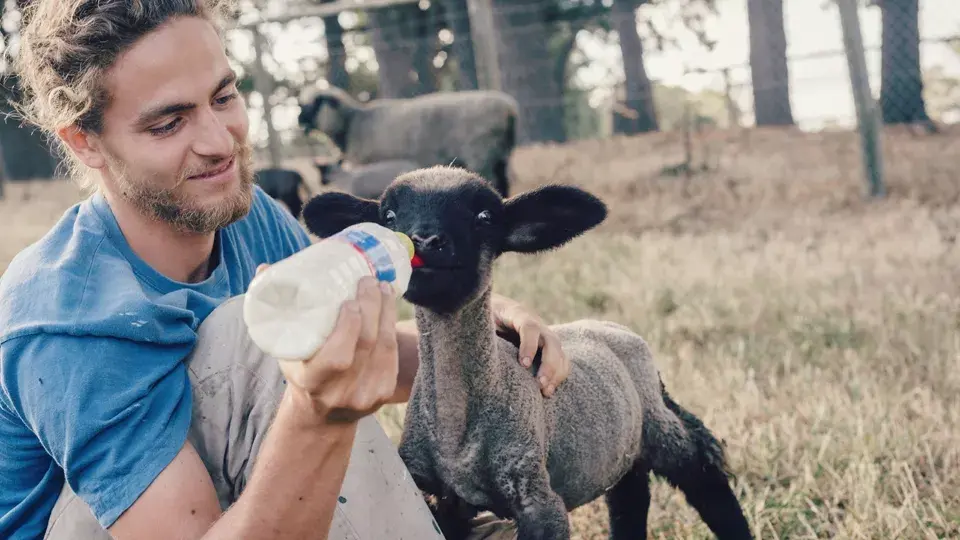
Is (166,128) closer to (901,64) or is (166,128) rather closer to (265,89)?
(265,89)

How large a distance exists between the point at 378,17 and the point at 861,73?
10.8m

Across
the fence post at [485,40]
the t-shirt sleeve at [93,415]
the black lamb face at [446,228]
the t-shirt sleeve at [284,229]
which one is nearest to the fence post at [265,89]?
the fence post at [485,40]

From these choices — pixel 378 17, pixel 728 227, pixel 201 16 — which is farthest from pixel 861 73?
pixel 378 17

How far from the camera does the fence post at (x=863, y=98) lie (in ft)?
27.5

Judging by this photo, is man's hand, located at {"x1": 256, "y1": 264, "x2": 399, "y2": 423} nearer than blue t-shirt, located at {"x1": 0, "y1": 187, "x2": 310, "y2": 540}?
Yes

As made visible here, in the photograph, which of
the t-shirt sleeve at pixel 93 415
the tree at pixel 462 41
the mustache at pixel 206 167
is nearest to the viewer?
the t-shirt sleeve at pixel 93 415

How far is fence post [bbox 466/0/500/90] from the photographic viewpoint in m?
10.5

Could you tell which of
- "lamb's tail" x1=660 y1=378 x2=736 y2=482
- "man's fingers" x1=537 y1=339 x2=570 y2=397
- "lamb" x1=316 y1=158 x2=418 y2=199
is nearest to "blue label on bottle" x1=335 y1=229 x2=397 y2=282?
"man's fingers" x1=537 y1=339 x2=570 y2=397

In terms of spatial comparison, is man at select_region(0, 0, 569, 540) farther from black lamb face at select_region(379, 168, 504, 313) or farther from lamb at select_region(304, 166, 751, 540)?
black lamb face at select_region(379, 168, 504, 313)

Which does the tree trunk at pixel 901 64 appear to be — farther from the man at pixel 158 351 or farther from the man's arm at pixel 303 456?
the man's arm at pixel 303 456

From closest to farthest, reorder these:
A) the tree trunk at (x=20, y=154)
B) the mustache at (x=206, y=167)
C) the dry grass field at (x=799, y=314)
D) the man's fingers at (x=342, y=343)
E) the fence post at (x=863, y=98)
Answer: the man's fingers at (x=342, y=343) → the mustache at (x=206, y=167) → the dry grass field at (x=799, y=314) → the fence post at (x=863, y=98) → the tree trunk at (x=20, y=154)

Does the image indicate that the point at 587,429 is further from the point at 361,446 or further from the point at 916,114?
the point at 916,114

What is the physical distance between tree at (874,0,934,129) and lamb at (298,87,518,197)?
5770mm

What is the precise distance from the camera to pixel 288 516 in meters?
2.04
